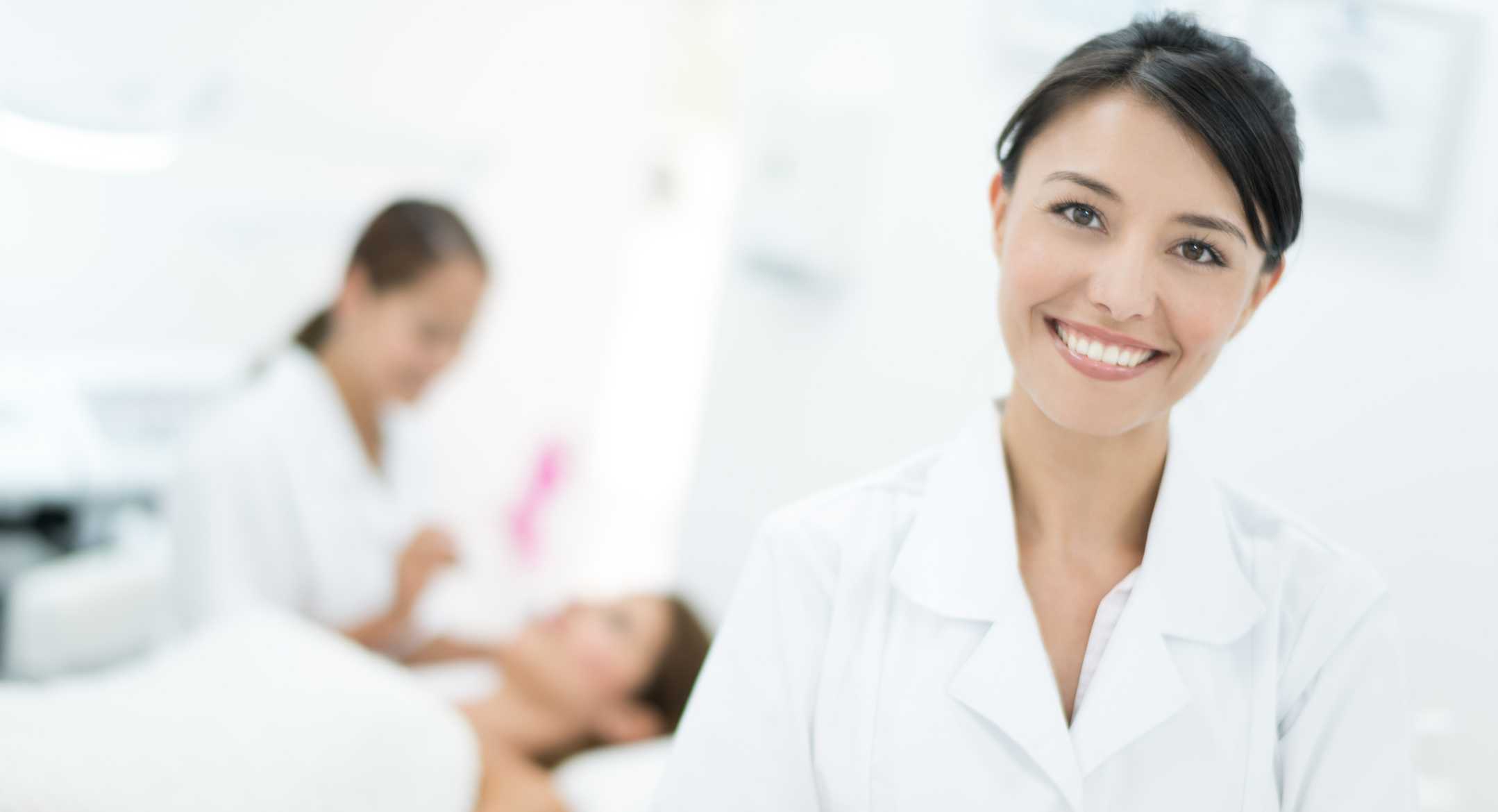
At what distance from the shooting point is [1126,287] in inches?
31.1

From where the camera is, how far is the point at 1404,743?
33.3 inches

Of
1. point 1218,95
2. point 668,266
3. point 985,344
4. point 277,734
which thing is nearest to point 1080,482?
point 1218,95

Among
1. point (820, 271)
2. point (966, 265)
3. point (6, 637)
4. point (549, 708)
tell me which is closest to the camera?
point (966, 265)

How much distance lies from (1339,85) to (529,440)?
2.75 metres

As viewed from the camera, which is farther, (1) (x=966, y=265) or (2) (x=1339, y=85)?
(1) (x=966, y=265)

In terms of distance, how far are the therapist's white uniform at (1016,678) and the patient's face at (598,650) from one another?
42.7 inches

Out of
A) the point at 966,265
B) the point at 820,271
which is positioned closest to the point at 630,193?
the point at 820,271

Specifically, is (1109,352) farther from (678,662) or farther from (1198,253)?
(678,662)

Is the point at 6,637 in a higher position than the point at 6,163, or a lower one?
lower

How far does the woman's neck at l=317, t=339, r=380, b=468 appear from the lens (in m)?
2.05

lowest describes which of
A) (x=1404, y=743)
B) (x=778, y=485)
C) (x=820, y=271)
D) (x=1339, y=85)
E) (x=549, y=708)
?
(x=549, y=708)

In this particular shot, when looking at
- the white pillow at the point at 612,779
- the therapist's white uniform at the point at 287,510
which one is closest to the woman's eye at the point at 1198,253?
the white pillow at the point at 612,779

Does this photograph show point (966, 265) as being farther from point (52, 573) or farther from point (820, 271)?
point (52, 573)

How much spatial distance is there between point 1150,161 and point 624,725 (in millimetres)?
1478
